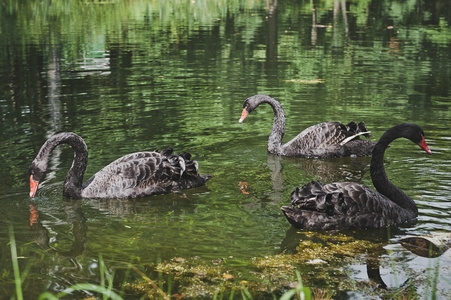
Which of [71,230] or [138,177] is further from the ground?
[138,177]

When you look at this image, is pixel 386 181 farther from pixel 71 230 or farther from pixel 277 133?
pixel 71 230

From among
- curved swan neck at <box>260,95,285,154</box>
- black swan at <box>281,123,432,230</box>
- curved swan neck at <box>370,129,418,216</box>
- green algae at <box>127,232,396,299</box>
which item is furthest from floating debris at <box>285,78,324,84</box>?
green algae at <box>127,232,396,299</box>

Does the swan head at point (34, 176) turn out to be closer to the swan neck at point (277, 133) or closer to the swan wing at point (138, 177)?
the swan wing at point (138, 177)

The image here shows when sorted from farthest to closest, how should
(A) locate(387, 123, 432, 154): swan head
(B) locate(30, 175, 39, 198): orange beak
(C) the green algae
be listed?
(B) locate(30, 175, 39, 198): orange beak → (A) locate(387, 123, 432, 154): swan head → (C) the green algae

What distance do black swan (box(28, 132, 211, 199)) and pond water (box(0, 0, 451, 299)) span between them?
125 mm

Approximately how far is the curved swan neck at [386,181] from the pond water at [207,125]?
24cm

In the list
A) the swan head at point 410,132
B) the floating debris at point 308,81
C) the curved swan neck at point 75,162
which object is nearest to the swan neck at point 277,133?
the swan head at point 410,132

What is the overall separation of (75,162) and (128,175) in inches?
25.7

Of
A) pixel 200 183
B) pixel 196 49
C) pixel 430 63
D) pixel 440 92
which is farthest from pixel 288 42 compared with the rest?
pixel 200 183

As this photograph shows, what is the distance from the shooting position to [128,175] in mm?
6613

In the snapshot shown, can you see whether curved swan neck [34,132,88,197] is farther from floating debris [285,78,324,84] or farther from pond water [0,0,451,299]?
floating debris [285,78,324,84]

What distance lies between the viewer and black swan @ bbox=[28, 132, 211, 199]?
657 centimetres

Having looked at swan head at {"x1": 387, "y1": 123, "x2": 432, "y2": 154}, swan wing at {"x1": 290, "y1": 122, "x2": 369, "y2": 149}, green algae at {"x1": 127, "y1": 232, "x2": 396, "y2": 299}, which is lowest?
green algae at {"x1": 127, "y1": 232, "x2": 396, "y2": 299}

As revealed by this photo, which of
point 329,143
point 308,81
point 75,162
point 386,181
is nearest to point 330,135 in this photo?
point 329,143
